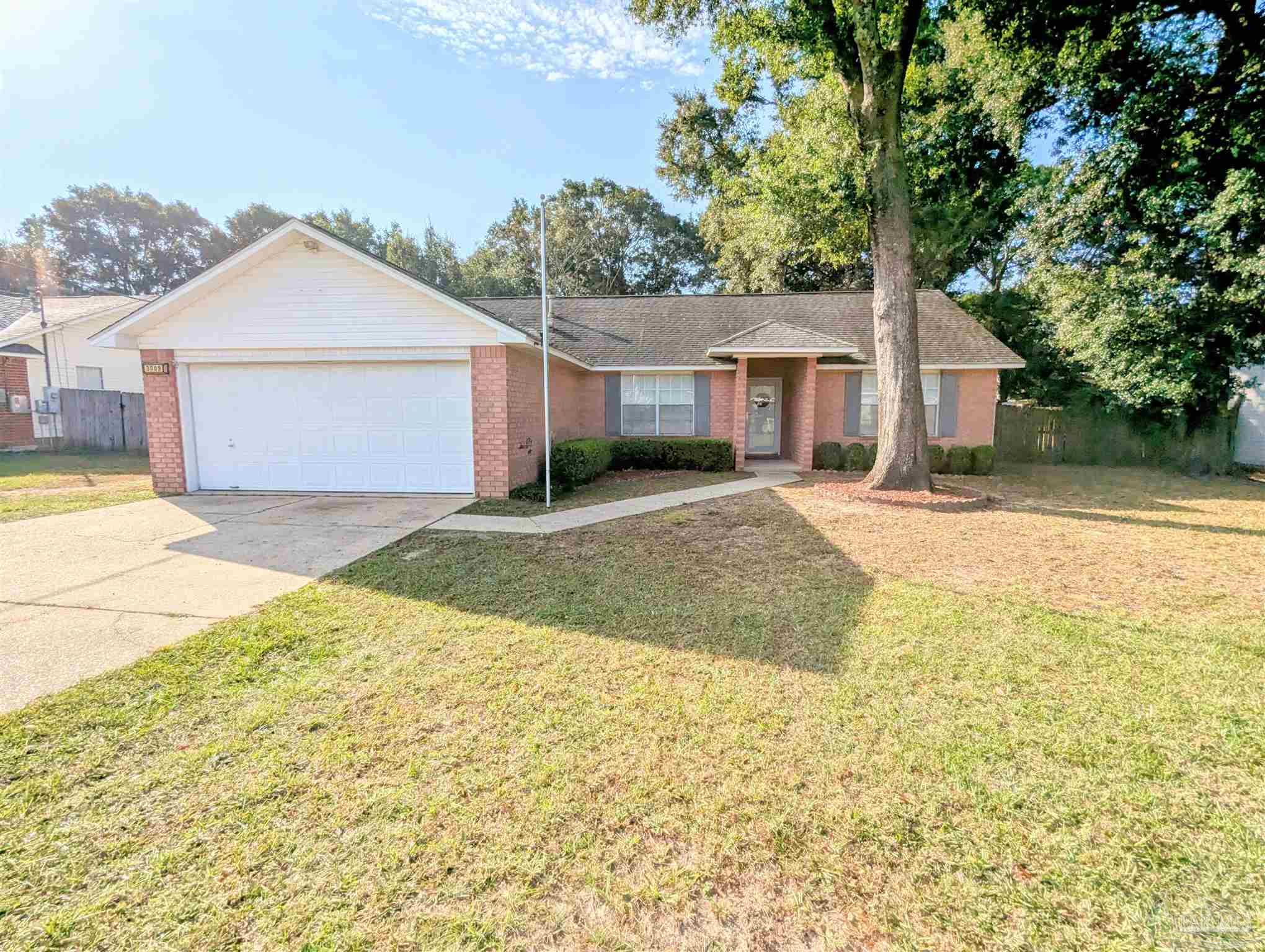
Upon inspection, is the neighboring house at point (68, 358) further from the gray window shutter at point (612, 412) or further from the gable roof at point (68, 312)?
the gray window shutter at point (612, 412)

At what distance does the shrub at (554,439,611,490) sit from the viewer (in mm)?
10781

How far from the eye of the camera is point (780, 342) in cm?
1313

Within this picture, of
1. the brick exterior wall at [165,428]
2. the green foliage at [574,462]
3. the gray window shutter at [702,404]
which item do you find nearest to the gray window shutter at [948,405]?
the gray window shutter at [702,404]

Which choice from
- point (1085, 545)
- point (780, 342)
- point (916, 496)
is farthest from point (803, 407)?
point (1085, 545)

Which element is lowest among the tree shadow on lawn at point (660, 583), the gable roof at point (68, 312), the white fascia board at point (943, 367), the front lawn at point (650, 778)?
the front lawn at point (650, 778)

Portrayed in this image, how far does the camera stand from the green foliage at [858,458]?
13891 millimetres

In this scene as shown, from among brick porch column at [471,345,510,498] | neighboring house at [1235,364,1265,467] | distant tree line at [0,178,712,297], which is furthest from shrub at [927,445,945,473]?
distant tree line at [0,178,712,297]

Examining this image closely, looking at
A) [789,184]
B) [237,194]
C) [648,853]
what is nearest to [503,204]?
[237,194]

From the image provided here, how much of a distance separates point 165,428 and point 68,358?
1355 centimetres

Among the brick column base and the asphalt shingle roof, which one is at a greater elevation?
the asphalt shingle roof

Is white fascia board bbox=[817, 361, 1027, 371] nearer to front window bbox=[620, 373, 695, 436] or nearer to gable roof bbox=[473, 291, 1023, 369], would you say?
gable roof bbox=[473, 291, 1023, 369]

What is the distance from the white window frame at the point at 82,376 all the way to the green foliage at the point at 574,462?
18.0 meters

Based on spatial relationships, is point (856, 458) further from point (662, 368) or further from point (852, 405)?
point (662, 368)

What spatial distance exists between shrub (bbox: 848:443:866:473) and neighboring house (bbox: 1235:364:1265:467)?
10485 mm
